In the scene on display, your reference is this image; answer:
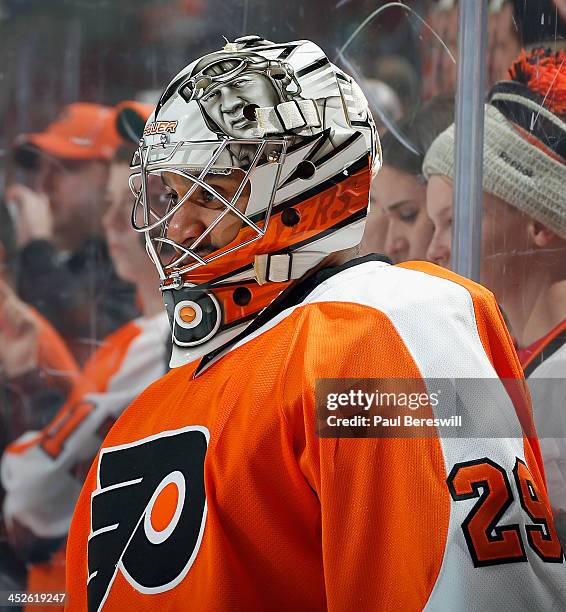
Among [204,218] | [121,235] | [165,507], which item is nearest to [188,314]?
[204,218]

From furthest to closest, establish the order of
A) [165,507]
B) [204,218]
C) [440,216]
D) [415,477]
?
[440,216], [204,218], [165,507], [415,477]

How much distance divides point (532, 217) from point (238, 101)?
449 millimetres

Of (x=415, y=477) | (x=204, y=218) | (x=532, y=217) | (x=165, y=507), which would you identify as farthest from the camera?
(x=532, y=217)

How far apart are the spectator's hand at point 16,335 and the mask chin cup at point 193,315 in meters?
1.08

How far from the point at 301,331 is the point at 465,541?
257 mm

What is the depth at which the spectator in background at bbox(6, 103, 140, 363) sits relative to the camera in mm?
2135

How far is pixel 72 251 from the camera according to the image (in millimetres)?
2145

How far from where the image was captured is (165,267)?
1125mm

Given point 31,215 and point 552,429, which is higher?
point 552,429

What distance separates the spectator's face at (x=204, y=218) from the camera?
1.11m

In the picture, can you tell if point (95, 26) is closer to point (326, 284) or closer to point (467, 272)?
→ point (467, 272)

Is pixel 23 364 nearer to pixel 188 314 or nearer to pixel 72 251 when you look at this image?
pixel 72 251

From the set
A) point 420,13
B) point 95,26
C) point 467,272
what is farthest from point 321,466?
point 95,26

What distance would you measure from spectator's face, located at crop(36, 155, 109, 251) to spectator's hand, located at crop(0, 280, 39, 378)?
0.54ft
